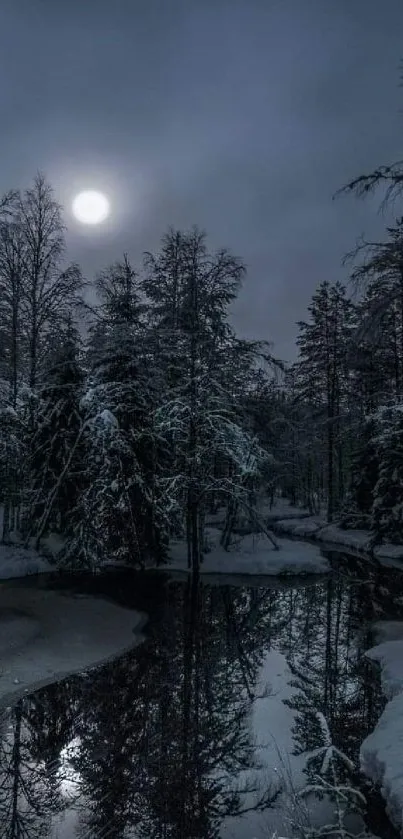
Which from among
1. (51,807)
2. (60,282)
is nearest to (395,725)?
(51,807)

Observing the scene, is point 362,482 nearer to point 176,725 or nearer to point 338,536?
point 338,536

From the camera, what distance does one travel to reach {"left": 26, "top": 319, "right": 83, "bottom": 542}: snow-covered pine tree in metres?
20.7

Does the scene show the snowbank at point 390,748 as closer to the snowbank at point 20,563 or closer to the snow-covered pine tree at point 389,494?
the snow-covered pine tree at point 389,494

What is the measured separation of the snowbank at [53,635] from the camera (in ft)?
34.2

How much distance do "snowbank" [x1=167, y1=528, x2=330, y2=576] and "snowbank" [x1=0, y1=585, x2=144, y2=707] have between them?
7.55m

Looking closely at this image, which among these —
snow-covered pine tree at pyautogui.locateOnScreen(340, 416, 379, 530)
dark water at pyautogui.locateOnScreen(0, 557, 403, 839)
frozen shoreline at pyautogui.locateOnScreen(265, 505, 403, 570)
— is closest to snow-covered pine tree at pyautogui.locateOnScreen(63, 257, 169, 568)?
dark water at pyautogui.locateOnScreen(0, 557, 403, 839)

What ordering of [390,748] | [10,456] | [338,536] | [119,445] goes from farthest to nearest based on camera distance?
1. [338,536]
2. [119,445]
3. [10,456]
4. [390,748]

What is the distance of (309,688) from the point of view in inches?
413

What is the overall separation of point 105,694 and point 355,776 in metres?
4.92

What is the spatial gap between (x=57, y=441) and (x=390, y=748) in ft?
56.0

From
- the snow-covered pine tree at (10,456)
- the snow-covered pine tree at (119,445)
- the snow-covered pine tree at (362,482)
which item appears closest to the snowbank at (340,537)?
the snow-covered pine tree at (362,482)

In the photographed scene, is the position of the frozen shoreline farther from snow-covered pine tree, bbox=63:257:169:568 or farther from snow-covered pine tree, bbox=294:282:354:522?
snow-covered pine tree, bbox=63:257:169:568

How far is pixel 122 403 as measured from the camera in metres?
19.6

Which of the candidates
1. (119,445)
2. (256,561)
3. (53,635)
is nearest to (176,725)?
(53,635)
